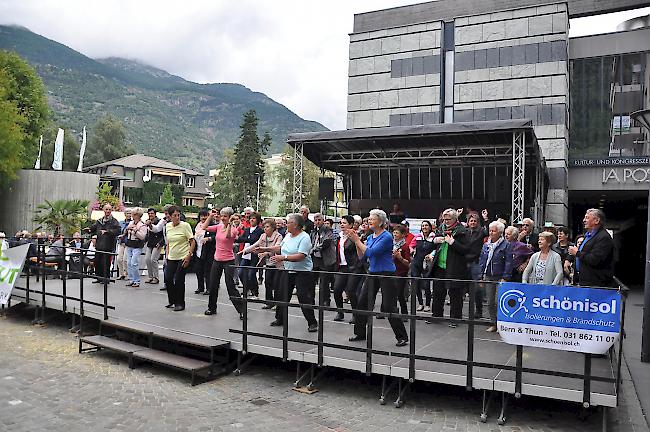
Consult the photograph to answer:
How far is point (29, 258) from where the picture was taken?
10.6 meters

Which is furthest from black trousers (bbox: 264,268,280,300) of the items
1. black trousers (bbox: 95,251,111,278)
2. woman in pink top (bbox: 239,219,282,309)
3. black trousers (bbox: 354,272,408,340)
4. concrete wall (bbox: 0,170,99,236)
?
concrete wall (bbox: 0,170,99,236)

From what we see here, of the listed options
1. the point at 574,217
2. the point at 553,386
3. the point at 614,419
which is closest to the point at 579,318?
the point at 553,386

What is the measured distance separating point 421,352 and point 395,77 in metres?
23.3

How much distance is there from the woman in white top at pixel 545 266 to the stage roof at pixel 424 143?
869cm

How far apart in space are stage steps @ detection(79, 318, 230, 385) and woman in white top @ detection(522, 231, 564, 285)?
416 centimetres

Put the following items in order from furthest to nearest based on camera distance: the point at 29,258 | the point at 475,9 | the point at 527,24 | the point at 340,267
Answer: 1. the point at 475,9
2. the point at 527,24
3. the point at 29,258
4. the point at 340,267

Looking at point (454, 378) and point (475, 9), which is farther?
point (475, 9)

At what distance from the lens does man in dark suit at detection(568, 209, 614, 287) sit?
627 centimetres

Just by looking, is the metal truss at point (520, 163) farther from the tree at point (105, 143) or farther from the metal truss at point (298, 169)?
the tree at point (105, 143)

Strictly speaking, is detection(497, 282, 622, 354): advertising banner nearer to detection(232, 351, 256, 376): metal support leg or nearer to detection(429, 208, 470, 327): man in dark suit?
detection(429, 208, 470, 327): man in dark suit

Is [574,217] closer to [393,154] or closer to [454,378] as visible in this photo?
[393,154]

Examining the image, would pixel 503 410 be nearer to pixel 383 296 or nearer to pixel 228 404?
pixel 383 296

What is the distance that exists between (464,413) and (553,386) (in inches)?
39.9

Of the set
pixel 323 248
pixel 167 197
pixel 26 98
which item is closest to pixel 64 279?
pixel 323 248
